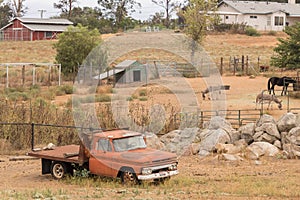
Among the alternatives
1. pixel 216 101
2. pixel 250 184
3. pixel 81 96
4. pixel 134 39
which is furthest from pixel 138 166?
pixel 134 39

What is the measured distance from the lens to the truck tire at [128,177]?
1522 centimetres

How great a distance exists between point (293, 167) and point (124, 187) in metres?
6.58

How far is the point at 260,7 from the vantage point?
3888 inches

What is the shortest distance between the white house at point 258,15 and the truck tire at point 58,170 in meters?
81.8

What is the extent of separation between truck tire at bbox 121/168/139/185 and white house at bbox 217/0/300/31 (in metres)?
83.0

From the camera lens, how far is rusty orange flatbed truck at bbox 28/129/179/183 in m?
15.1

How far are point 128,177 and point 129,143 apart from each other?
3.61 feet

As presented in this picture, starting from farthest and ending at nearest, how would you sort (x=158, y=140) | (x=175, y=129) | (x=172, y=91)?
(x=172, y=91) → (x=175, y=129) → (x=158, y=140)

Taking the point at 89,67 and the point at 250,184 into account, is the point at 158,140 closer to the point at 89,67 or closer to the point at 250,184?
the point at 250,184

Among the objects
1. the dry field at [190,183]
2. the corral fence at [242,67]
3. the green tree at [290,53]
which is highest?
the green tree at [290,53]

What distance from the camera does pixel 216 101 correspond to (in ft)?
119

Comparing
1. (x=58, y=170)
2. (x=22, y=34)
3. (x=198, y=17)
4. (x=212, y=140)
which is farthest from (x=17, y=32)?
(x=58, y=170)

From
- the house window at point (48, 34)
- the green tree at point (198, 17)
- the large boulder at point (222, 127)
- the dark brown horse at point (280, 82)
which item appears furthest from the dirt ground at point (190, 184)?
the house window at point (48, 34)

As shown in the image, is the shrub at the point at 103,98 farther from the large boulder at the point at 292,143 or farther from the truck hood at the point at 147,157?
the truck hood at the point at 147,157
